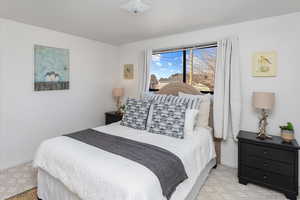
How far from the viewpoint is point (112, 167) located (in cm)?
136

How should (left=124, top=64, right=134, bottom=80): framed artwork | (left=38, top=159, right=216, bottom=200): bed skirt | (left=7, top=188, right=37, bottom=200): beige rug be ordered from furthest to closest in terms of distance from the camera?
1. (left=124, top=64, right=134, bottom=80): framed artwork
2. (left=7, top=188, right=37, bottom=200): beige rug
3. (left=38, top=159, right=216, bottom=200): bed skirt

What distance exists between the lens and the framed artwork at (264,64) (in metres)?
2.42

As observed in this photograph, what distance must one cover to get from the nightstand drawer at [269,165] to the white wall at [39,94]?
309 cm

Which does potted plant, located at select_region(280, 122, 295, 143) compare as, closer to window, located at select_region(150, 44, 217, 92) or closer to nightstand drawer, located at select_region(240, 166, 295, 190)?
nightstand drawer, located at select_region(240, 166, 295, 190)

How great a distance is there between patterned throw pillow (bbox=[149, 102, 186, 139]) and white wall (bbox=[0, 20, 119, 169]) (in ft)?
6.34

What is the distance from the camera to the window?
305 centimetres

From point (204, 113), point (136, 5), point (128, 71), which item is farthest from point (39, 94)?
point (204, 113)

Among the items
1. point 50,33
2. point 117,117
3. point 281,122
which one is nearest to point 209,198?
point 281,122

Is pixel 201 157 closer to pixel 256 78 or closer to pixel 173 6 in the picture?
pixel 256 78

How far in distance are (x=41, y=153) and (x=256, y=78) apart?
9.90ft

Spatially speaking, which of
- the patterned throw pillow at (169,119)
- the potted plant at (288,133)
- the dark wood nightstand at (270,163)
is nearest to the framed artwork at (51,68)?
the patterned throw pillow at (169,119)

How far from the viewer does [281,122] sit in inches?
94.4

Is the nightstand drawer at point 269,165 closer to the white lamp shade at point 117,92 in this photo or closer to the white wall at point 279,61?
the white wall at point 279,61

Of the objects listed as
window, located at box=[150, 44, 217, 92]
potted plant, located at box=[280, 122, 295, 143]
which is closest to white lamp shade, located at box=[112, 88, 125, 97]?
window, located at box=[150, 44, 217, 92]
